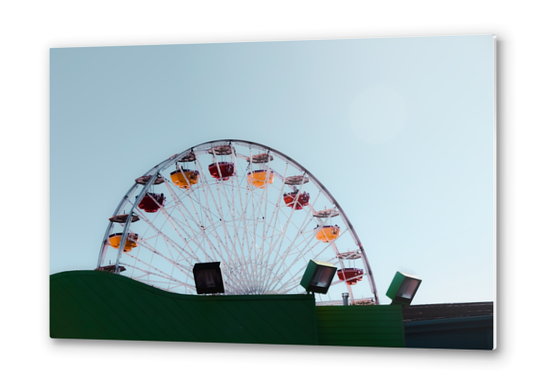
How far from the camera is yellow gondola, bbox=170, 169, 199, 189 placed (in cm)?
538

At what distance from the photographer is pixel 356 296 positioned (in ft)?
16.2

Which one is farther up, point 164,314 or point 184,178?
point 184,178

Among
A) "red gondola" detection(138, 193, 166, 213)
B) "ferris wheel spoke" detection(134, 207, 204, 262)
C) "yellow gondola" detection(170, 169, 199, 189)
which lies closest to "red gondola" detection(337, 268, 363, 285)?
"ferris wheel spoke" detection(134, 207, 204, 262)

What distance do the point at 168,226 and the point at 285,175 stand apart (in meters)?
1.00

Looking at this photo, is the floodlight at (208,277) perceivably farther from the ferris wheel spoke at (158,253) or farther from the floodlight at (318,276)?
the floodlight at (318,276)

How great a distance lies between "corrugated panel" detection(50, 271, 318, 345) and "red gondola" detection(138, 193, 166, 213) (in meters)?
0.56

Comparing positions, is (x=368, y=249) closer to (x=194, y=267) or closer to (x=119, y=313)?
(x=194, y=267)

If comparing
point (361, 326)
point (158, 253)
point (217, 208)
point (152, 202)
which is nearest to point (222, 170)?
point (217, 208)

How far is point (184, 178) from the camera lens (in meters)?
5.43

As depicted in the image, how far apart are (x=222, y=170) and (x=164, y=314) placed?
3.89 ft

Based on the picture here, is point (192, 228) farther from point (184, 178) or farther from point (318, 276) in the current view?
point (318, 276)

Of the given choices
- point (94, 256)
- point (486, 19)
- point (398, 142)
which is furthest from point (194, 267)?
point (486, 19)
